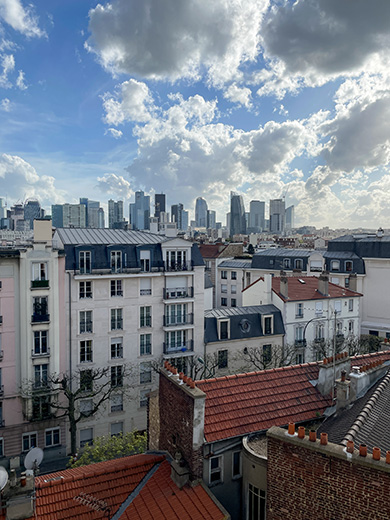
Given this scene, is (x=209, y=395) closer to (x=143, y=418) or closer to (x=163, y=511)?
(x=163, y=511)

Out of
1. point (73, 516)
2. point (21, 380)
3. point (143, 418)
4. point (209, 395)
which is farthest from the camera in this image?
point (143, 418)

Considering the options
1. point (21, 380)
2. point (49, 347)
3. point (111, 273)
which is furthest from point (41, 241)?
point (21, 380)

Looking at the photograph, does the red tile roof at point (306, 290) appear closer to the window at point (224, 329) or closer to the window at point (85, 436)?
the window at point (224, 329)

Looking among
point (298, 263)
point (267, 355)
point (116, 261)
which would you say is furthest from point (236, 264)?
point (116, 261)

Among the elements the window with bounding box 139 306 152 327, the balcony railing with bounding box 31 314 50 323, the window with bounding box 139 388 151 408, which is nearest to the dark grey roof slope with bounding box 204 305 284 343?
the window with bounding box 139 306 152 327

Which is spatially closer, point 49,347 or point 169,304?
point 49,347

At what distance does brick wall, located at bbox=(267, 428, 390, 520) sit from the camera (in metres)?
8.60

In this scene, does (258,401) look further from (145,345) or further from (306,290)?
(306,290)

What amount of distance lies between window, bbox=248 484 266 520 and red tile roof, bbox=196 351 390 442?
179 cm

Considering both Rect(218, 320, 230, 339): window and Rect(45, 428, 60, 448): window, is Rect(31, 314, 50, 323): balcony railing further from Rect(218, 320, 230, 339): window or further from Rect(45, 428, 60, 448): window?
Rect(218, 320, 230, 339): window

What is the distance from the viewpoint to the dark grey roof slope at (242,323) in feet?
125

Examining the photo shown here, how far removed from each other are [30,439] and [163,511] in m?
25.1

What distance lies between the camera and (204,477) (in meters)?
12.8

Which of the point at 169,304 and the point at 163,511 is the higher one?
the point at 169,304
